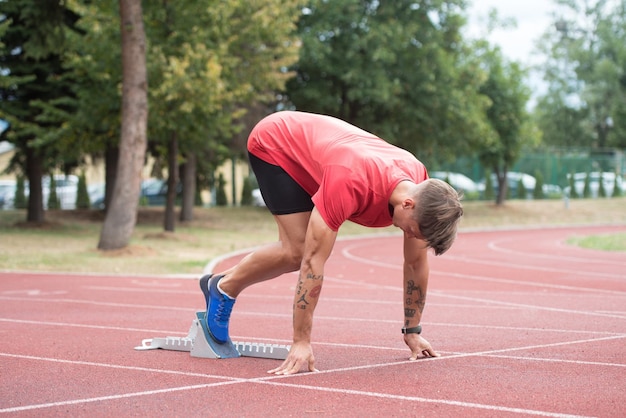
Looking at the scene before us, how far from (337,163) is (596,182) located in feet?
141

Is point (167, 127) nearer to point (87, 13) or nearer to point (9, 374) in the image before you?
point (87, 13)

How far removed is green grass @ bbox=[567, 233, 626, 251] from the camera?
61.4 ft

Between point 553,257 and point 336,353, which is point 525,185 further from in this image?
point 336,353

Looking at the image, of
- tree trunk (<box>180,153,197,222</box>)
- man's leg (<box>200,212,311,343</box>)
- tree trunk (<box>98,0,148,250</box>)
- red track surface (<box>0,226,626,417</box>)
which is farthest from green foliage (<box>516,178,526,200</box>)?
man's leg (<box>200,212,311,343</box>)

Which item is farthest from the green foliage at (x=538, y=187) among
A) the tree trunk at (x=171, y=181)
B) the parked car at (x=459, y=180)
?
the tree trunk at (x=171, y=181)

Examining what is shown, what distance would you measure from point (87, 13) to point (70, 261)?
743 cm

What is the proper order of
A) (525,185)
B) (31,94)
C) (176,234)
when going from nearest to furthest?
(176,234)
(31,94)
(525,185)

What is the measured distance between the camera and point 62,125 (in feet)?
72.1

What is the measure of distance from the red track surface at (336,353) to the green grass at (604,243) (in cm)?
670

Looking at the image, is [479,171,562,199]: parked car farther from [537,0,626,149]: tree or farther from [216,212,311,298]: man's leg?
[216,212,311,298]: man's leg

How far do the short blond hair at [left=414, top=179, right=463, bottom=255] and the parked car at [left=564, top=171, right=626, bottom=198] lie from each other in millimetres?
40597

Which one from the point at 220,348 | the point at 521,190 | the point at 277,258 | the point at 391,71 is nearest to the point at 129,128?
the point at 220,348

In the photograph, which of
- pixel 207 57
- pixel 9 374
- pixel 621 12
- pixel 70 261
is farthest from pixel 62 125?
pixel 621 12

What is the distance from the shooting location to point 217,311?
231 inches
